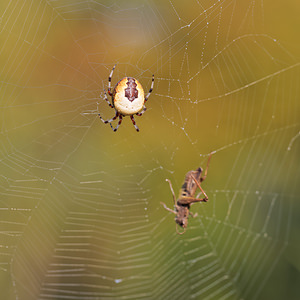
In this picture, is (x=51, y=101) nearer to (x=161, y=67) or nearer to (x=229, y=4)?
(x=161, y=67)

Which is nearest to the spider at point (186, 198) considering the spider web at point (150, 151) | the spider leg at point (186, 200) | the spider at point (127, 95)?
the spider leg at point (186, 200)

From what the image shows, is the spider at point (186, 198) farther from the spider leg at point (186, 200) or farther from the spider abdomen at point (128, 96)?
the spider abdomen at point (128, 96)

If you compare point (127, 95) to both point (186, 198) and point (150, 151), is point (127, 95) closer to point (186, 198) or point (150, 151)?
point (150, 151)

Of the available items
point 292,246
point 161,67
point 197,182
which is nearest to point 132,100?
point 161,67

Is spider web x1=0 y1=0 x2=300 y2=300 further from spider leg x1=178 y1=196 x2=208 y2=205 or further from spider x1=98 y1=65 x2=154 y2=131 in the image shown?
spider leg x1=178 y1=196 x2=208 y2=205

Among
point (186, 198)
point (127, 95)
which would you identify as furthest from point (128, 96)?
point (186, 198)
